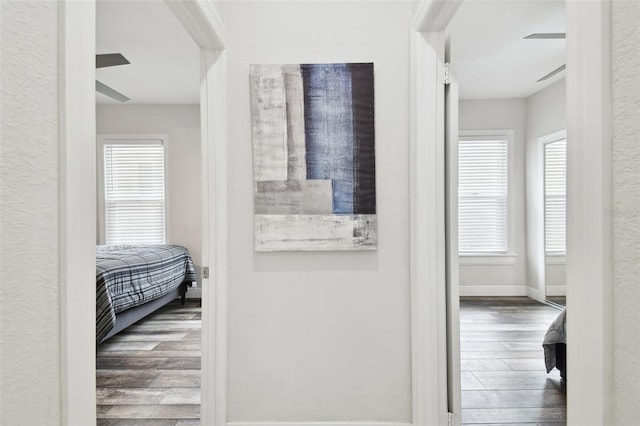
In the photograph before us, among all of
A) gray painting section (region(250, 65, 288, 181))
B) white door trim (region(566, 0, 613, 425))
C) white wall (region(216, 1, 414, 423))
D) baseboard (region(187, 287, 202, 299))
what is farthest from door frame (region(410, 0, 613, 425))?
baseboard (region(187, 287, 202, 299))

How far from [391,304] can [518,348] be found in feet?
6.94

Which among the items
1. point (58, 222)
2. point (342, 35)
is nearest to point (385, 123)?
point (342, 35)

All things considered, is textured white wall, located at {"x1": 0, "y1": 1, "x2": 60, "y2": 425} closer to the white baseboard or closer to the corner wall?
the corner wall

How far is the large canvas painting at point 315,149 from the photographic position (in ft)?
6.65

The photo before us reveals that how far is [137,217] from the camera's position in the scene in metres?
5.80

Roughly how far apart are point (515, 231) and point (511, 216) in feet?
0.73

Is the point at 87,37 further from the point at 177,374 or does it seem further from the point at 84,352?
the point at 177,374

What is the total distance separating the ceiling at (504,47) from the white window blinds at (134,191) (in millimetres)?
4251

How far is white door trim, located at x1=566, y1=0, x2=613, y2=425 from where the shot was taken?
0.67m

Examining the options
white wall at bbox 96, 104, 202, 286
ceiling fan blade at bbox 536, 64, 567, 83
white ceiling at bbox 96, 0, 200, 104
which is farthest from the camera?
white wall at bbox 96, 104, 202, 286

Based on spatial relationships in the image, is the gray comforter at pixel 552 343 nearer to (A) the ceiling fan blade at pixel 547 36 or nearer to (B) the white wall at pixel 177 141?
(A) the ceiling fan blade at pixel 547 36

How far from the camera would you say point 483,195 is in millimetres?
5625

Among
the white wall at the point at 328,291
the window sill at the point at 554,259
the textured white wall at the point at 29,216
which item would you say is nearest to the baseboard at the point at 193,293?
the white wall at the point at 328,291

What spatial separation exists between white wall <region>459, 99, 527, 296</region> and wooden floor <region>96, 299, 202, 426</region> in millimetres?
3796
